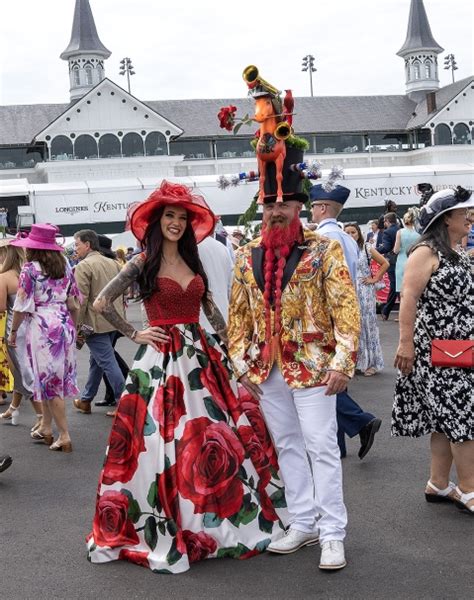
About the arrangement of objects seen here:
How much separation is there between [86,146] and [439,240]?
2098 inches

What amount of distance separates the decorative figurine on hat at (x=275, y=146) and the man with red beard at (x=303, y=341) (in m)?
0.04

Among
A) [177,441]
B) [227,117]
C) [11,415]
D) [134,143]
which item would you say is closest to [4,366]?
[11,415]

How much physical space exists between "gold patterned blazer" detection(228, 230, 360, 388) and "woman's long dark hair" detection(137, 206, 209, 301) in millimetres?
654

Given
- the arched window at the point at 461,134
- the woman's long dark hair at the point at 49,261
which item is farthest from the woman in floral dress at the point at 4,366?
the arched window at the point at 461,134

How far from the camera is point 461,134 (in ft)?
208

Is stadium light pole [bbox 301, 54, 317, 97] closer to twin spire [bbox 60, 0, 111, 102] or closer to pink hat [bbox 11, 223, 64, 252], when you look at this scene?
twin spire [bbox 60, 0, 111, 102]

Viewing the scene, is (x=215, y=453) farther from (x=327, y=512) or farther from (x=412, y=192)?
(x=412, y=192)

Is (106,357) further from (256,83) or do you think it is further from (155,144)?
(155,144)

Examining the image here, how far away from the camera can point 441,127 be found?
63.0 meters

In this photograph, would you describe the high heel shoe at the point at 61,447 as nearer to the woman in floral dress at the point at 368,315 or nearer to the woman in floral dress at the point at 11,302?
the woman in floral dress at the point at 11,302

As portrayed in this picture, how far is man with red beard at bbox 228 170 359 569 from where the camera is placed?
439 centimetres

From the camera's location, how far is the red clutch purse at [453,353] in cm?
507

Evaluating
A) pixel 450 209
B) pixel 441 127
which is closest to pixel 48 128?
pixel 441 127

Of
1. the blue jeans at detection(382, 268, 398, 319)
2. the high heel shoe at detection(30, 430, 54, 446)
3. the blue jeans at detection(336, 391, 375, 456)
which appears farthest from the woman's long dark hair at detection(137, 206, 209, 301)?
the blue jeans at detection(382, 268, 398, 319)
